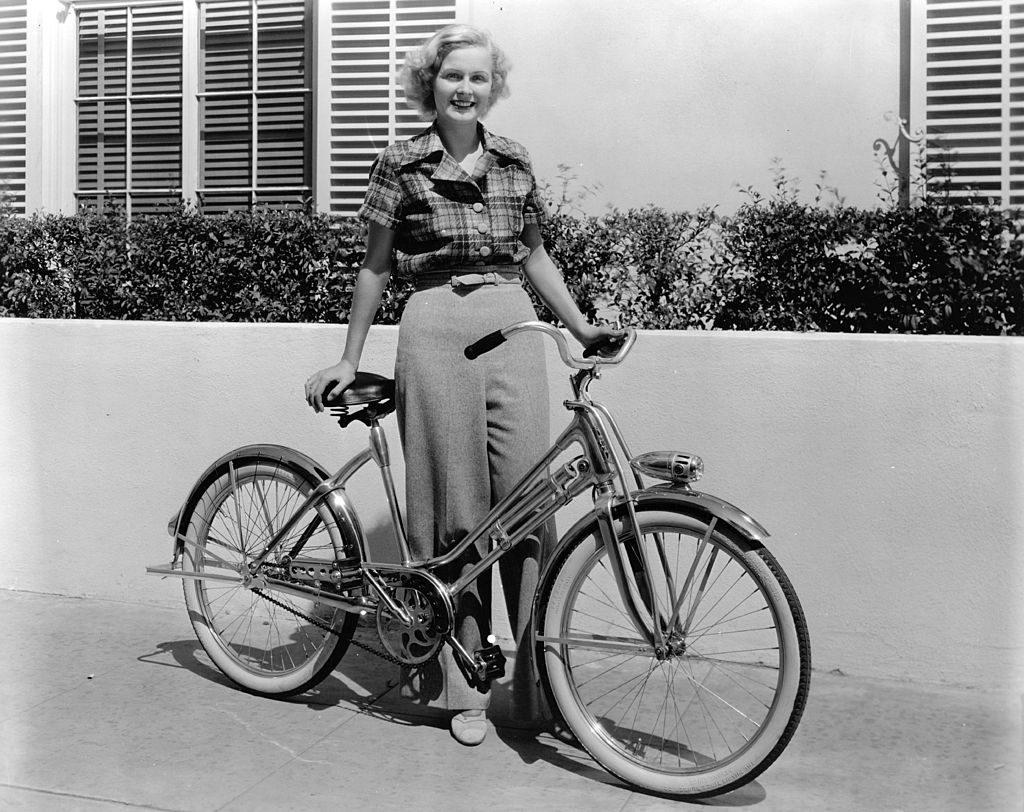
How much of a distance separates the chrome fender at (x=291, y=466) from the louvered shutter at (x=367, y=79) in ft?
6.41

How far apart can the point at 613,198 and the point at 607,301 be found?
2.45ft

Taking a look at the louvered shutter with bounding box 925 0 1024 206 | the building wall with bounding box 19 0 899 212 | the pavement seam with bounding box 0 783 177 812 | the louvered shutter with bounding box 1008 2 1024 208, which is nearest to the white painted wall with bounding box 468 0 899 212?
the building wall with bounding box 19 0 899 212

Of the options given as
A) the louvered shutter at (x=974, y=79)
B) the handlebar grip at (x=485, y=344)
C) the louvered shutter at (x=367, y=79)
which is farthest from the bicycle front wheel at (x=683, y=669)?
the louvered shutter at (x=367, y=79)

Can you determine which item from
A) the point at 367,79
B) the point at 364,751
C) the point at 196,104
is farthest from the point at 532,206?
the point at 196,104

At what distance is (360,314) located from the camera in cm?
369

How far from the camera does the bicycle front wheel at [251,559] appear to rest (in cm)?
388

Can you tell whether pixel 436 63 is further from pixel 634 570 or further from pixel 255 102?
pixel 255 102

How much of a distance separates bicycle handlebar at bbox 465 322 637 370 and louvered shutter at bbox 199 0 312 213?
2.92 meters

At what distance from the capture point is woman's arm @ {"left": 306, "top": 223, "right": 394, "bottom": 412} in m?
3.56

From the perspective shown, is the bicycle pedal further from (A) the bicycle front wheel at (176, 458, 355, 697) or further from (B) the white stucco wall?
(B) the white stucco wall

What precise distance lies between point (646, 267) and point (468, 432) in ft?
4.33

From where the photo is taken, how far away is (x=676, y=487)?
3.22 m

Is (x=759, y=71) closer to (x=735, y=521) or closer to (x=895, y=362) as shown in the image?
(x=895, y=362)

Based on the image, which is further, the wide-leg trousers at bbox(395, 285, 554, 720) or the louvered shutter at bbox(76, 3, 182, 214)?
the louvered shutter at bbox(76, 3, 182, 214)
